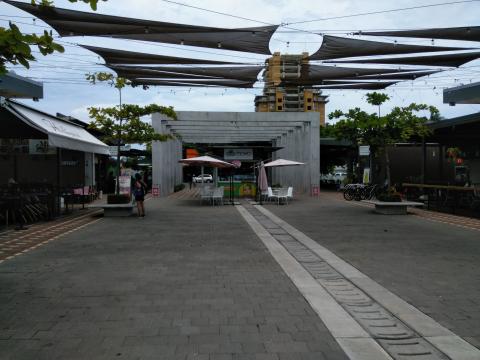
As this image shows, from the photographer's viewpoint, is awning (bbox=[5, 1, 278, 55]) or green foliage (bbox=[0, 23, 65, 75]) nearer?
green foliage (bbox=[0, 23, 65, 75])

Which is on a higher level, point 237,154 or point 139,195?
point 237,154

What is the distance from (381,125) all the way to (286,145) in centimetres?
1555

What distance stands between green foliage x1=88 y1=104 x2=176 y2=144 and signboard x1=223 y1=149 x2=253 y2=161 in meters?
9.90

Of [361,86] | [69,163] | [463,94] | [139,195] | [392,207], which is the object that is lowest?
[392,207]

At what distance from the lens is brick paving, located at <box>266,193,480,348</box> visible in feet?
17.2

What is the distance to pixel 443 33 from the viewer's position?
10500 mm

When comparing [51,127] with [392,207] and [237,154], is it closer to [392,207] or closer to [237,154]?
[392,207]

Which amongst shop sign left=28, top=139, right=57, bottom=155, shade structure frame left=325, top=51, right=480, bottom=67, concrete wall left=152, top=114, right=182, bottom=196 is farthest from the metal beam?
shade structure frame left=325, top=51, right=480, bottom=67

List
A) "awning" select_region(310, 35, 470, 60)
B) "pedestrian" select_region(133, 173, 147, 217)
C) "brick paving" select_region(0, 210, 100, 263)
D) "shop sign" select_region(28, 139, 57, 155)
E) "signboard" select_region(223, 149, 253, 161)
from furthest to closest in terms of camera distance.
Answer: "signboard" select_region(223, 149, 253, 161)
"shop sign" select_region(28, 139, 57, 155)
"pedestrian" select_region(133, 173, 147, 217)
"awning" select_region(310, 35, 470, 60)
"brick paving" select_region(0, 210, 100, 263)

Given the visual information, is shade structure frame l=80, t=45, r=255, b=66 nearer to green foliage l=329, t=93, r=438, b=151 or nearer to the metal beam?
green foliage l=329, t=93, r=438, b=151

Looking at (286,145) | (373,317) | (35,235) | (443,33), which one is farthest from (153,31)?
(286,145)

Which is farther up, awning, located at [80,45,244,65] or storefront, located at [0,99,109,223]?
awning, located at [80,45,244,65]

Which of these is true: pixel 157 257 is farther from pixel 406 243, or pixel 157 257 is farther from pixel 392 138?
pixel 392 138

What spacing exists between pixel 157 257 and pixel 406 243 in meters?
5.00
